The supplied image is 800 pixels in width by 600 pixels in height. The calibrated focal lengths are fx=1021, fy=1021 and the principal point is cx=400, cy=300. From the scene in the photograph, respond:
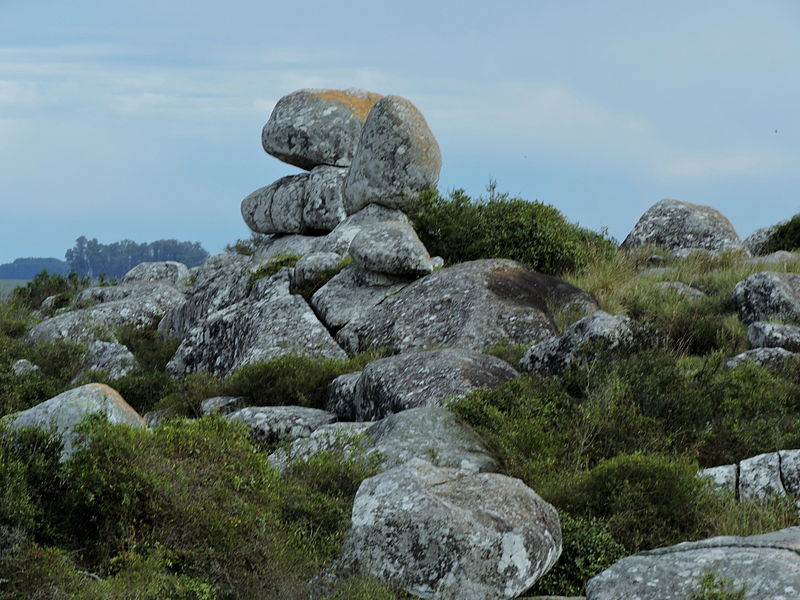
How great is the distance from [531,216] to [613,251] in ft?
11.2

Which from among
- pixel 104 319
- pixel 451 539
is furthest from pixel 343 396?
pixel 104 319

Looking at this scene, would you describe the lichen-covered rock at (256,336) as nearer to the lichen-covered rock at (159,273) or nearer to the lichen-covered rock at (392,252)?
the lichen-covered rock at (392,252)

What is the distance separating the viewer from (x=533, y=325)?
18219 millimetres

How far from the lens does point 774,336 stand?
16297 millimetres

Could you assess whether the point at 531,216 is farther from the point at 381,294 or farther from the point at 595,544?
the point at 595,544

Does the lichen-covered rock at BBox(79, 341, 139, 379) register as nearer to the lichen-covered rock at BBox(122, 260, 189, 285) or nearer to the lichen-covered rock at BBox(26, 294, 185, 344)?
the lichen-covered rock at BBox(26, 294, 185, 344)

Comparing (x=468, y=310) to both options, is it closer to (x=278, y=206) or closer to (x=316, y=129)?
(x=278, y=206)

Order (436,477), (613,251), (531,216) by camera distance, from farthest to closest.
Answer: (613,251) < (531,216) < (436,477)

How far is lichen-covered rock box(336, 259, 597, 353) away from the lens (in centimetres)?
1814

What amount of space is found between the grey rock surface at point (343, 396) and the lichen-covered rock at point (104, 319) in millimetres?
9928

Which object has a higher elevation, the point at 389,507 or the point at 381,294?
the point at 381,294

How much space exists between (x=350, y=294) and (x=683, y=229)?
1345 cm

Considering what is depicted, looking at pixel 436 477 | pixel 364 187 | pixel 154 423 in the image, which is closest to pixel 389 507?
pixel 436 477

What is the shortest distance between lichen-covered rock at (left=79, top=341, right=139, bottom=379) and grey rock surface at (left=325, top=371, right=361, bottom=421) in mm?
6163
